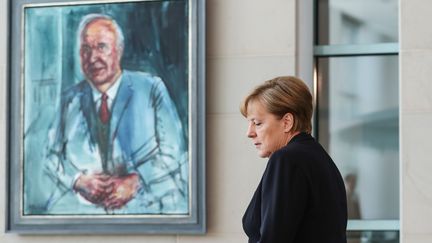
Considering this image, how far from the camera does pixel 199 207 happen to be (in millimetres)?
6977

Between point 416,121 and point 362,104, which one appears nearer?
point 416,121

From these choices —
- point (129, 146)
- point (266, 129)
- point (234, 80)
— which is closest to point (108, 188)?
point (129, 146)

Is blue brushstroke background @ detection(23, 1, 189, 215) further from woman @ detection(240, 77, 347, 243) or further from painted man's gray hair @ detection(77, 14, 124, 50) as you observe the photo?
woman @ detection(240, 77, 347, 243)

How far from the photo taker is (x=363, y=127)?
23.4 ft

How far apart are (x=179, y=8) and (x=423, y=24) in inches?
63.2

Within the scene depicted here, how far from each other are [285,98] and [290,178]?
340 millimetres

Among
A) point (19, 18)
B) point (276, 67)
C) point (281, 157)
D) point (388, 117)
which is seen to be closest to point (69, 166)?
point (19, 18)

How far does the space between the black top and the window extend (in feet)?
10.8

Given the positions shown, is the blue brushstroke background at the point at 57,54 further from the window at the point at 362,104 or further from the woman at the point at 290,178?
the woman at the point at 290,178

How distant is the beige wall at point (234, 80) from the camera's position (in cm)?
697

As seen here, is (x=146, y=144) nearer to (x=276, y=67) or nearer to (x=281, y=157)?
(x=276, y=67)

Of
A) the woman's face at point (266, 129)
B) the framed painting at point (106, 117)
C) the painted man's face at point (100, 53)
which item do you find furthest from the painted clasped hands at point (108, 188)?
the woman's face at point (266, 129)

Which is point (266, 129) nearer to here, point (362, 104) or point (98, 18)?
point (362, 104)

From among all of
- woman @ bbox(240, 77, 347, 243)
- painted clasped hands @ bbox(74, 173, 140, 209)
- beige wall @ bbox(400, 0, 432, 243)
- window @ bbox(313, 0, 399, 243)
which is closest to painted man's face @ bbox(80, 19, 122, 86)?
painted clasped hands @ bbox(74, 173, 140, 209)
